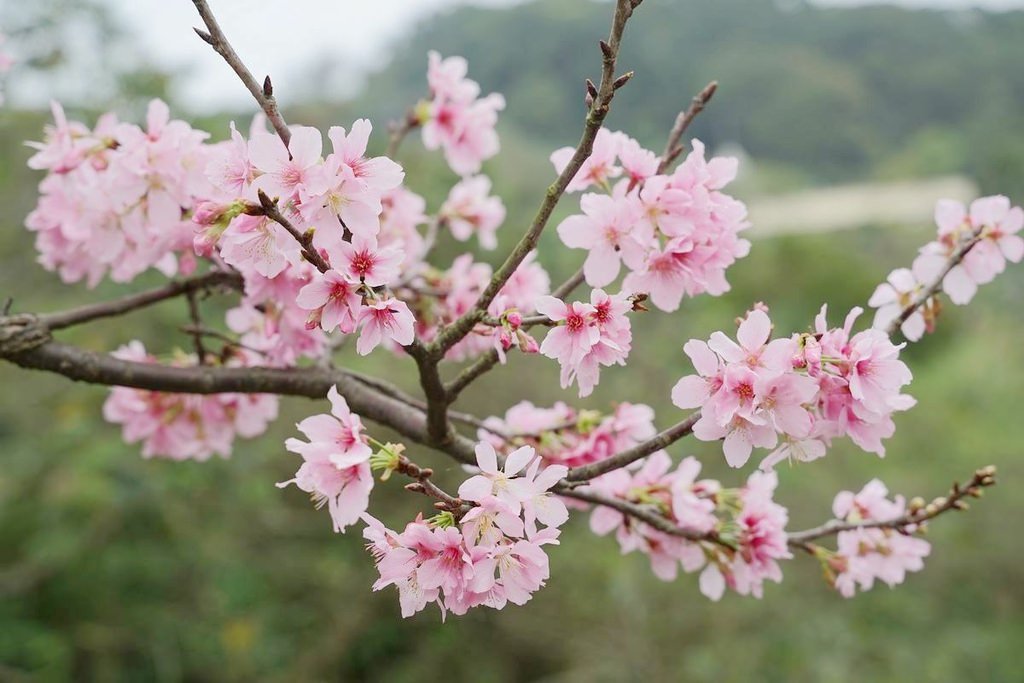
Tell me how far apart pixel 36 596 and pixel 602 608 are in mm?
3246

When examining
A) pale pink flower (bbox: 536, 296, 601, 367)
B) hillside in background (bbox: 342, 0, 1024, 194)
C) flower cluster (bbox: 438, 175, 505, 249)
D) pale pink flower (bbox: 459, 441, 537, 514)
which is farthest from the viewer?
hillside in background (bbox: 342, 0, 1024, 194)

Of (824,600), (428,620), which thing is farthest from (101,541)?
(824,600)

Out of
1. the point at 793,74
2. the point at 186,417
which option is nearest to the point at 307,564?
the point at 186,417

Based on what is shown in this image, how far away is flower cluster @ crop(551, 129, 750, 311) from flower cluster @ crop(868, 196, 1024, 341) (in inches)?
13.5

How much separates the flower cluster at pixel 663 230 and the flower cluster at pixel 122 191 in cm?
53

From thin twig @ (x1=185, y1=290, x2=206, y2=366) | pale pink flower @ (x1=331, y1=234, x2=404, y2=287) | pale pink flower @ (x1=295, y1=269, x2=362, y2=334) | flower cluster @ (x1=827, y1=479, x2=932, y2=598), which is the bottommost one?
flower cluster @ (x1=827, y1=479, x2=932, y2=598)

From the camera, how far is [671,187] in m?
1.00

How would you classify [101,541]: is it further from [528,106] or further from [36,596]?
[528,106]

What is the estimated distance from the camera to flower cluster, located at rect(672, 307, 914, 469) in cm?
83

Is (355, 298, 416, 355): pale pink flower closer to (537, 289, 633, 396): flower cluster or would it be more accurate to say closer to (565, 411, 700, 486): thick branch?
(537, 289, 633, 396): flower cluster

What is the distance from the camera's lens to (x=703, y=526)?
1.19 meters

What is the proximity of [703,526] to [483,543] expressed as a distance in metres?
0.49

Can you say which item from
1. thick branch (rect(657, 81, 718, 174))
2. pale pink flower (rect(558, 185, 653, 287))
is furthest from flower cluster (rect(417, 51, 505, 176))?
pale pink flower (rect(558, 185, 653, 287))

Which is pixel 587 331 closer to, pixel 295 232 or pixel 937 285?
pixel 295 232
